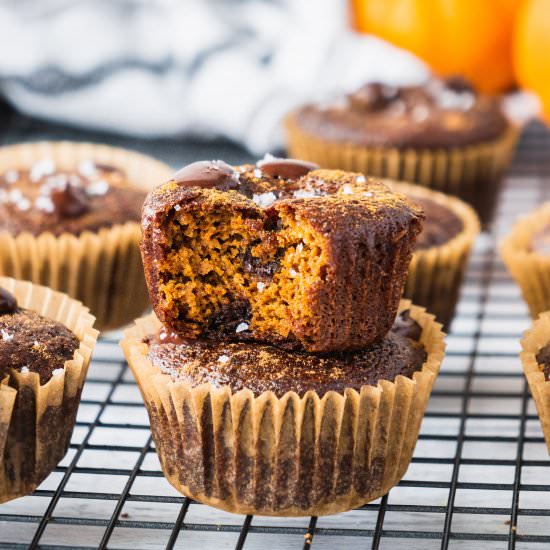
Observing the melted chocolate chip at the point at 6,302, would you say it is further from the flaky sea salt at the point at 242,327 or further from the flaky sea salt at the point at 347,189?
the flaky sea salt at the point at 347,189

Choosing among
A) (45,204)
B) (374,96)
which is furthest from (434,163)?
(45,204)

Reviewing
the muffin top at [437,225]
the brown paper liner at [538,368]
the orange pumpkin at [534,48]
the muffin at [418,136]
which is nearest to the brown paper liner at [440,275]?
the muffin top at [437,225]

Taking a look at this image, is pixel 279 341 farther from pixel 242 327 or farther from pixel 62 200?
pixel 62 200

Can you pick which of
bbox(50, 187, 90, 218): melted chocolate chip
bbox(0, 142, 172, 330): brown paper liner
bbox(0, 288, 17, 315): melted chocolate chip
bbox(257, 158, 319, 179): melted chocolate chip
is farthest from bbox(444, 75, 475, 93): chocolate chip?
bbox(0, 288, 17, 315): melted chocolate chip

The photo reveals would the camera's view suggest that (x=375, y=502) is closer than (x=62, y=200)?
Yes

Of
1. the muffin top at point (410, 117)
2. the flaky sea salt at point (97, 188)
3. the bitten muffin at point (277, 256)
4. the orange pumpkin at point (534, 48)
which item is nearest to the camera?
the bitten muffin at point (277, 256)

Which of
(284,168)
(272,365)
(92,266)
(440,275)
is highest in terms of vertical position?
(284,168)
